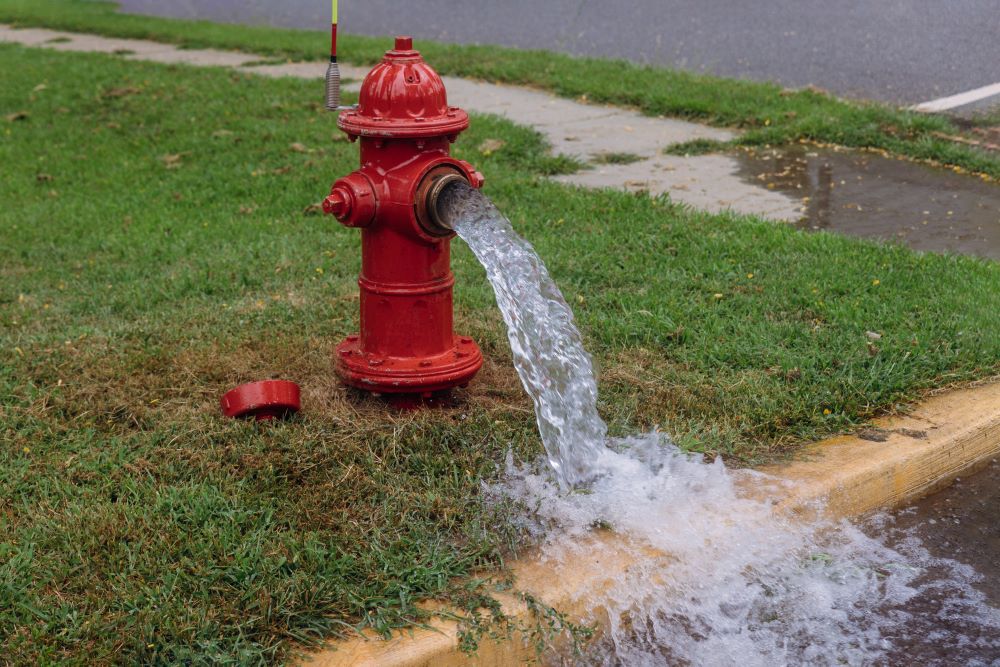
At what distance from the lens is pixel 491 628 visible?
2.59m

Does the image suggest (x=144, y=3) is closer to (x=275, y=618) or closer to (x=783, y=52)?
(x=783, y=52)

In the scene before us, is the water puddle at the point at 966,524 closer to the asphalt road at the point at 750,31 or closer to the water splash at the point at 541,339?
the water splash at the point at 541,339

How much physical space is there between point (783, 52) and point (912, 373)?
758cm

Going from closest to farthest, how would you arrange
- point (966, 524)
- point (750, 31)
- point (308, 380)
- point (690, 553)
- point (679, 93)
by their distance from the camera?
point (690, 553), point (966, 524), point (308, 380), point (679, 93), point (750, 31)

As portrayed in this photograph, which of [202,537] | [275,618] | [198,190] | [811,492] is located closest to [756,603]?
[811,492]

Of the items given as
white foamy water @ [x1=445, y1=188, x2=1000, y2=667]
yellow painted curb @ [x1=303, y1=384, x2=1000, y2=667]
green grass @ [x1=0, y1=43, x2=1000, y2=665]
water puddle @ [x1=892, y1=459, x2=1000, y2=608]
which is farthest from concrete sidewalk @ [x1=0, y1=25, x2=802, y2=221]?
white foamy water @ [x1=445, y1=188, x2=1000, y2=667]

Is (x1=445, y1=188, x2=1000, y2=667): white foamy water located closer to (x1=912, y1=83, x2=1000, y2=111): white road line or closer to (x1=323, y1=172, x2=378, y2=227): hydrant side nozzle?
(x1=323, y1=172, x2=378, y2=227): hydrant side nozzle

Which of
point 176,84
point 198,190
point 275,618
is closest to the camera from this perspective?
point 275,618

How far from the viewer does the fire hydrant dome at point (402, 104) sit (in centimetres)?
311

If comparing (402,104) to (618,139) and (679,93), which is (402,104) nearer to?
(618,139)

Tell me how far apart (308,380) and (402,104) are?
39.7 inches

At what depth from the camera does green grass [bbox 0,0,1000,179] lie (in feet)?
22.4

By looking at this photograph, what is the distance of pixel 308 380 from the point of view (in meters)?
3.71

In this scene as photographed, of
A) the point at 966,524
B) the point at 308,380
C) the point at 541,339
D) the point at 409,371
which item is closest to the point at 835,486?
the point at 966,524
